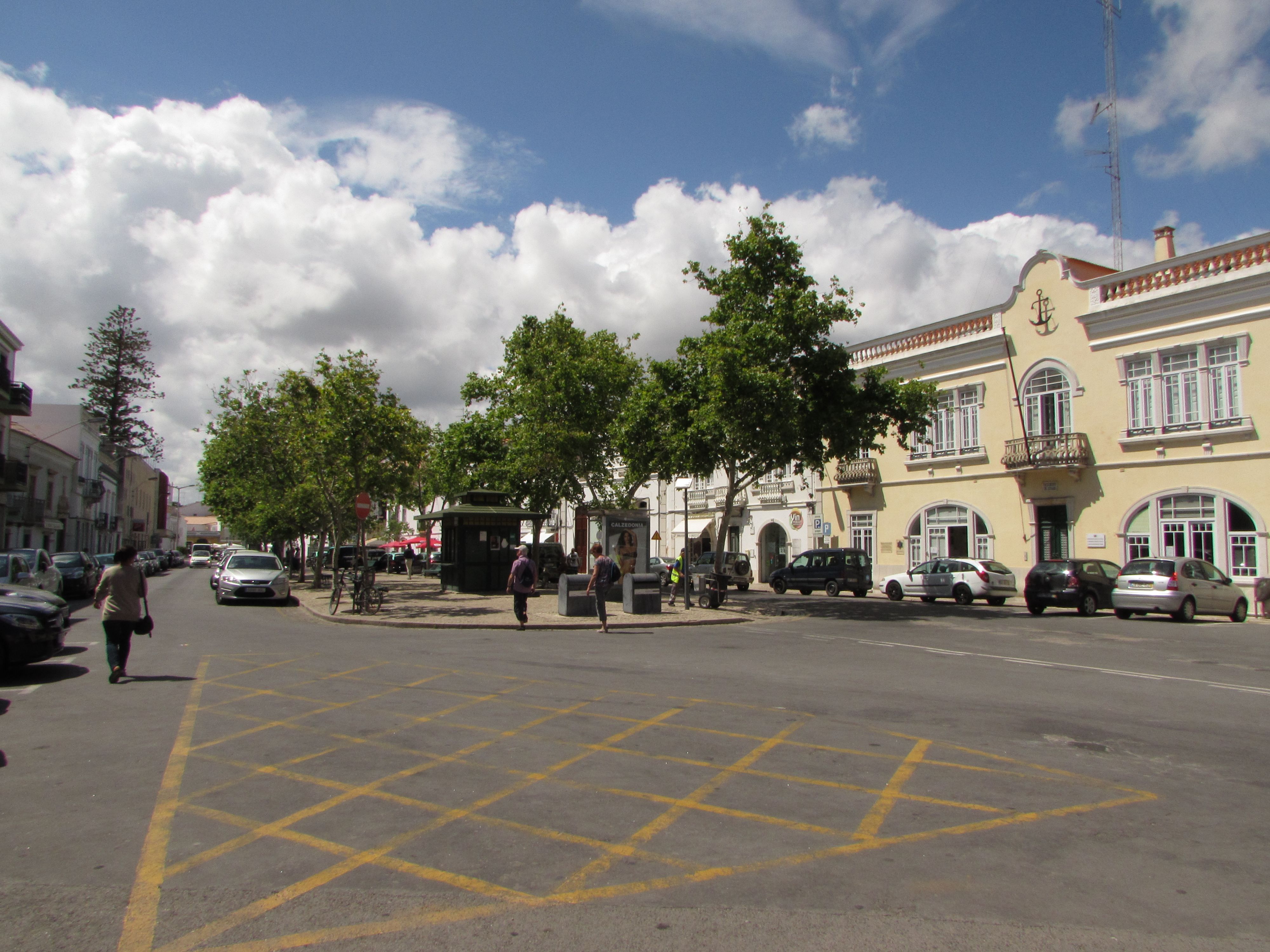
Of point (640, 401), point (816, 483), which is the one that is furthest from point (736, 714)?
point (816, 483)

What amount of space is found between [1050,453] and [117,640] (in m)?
27.4

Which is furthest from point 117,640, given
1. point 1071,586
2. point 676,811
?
point 1071,586

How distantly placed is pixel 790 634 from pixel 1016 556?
16.8 m

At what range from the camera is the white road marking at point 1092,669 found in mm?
10586

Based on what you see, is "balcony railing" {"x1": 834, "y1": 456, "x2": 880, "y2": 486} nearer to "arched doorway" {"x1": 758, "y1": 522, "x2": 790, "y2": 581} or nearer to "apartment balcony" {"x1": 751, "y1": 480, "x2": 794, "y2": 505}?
"apartment balcony" {"x1": 751, "y1": 480, "x2": 794, "y2": 505}

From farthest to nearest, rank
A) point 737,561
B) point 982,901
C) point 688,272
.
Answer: point 737,561
point 688,272
point 982,901

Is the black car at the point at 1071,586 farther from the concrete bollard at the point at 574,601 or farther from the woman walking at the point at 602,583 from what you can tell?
the woman walking at the point at 602,583

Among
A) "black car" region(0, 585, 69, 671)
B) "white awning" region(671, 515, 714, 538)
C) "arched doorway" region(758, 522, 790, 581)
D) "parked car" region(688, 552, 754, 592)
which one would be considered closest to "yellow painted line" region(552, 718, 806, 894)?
"black car" region(0, 585, 69, 671)

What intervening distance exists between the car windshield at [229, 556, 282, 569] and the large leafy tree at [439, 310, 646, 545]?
8.57 metres

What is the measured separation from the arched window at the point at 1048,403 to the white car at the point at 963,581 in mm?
5002

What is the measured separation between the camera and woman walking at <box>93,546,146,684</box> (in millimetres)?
9883

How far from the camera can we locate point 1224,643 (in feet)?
52.1

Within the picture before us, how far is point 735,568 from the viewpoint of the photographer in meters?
35.5

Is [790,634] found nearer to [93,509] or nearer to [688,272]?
[688,272]
